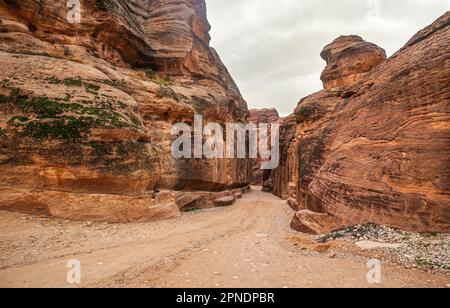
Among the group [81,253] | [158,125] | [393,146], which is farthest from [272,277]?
[158,125]

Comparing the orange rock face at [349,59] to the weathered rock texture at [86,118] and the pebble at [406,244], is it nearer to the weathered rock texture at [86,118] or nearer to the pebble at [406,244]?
the weathered rock texture at [86,118]

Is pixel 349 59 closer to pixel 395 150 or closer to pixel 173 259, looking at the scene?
pixel 395 150

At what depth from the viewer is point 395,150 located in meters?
9.50

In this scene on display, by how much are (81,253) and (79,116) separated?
7355mm

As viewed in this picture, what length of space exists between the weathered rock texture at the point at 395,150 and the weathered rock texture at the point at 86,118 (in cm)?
922

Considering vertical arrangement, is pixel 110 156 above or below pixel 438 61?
below

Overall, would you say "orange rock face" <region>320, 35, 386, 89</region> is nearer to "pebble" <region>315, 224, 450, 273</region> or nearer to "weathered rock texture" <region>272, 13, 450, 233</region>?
"weathered rock texture" <region>272, 13, 450, 233</region>

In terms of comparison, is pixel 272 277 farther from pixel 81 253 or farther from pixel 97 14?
pixel 97 14

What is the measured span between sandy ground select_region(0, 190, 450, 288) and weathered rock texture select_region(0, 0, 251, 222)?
59.4 inches

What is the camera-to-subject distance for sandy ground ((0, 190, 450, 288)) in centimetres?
588

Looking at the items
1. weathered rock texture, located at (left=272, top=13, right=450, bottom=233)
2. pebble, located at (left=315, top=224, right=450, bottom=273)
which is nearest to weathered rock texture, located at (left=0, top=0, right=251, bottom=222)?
weathered rock texture, located at (left=272, top=13, right=450, bottom=233)

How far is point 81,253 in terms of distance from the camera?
8055 millimetres

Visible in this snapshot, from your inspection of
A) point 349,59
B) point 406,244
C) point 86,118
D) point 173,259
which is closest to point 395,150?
point 406,244

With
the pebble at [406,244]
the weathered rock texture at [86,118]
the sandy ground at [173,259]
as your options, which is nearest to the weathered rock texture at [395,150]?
the pebble at [406,244]
